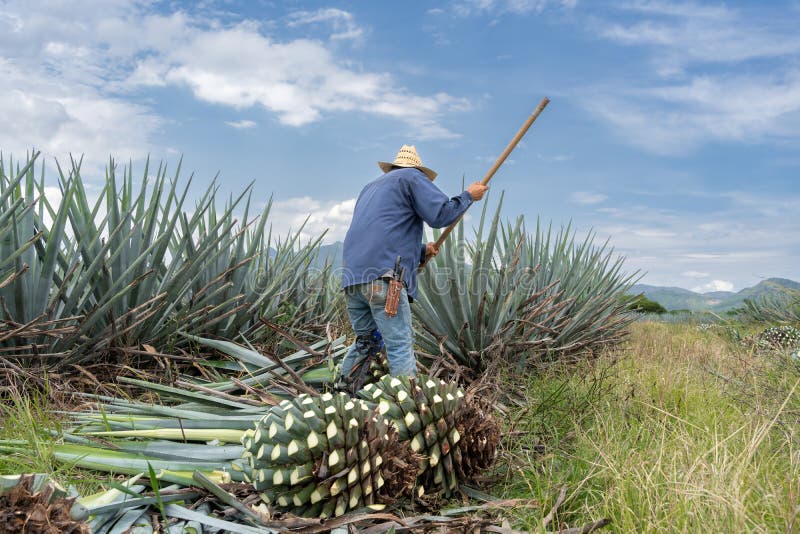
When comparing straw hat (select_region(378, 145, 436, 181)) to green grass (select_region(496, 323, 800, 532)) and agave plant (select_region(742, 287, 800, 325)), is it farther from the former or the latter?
agave plant (select_region(742, 287, 800, 325))

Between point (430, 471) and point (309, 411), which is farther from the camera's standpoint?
point (430, 471)

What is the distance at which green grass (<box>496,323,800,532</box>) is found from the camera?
2.29 m

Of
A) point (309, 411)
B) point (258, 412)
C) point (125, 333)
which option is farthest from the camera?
point (125, 333)

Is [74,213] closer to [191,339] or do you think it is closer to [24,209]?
[24,209]

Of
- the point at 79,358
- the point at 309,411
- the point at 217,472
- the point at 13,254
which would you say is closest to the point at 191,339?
the point at 79,358

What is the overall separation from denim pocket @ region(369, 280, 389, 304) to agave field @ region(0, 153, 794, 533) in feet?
1.48

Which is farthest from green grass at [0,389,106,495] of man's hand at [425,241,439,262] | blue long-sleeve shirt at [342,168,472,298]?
man's hand at [425,241,439,262]

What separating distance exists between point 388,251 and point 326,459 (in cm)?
212

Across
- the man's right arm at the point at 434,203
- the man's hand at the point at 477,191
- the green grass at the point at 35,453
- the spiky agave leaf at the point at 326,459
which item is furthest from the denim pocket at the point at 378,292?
the green grass at the point at 35,453

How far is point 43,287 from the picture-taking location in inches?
177

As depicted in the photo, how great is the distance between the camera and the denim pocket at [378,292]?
427 cm

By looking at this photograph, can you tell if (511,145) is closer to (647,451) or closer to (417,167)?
(417,167)

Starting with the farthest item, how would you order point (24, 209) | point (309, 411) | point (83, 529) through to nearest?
point (24, 209) < point (309, 411) < point (83, 529)

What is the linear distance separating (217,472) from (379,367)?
1593mm
